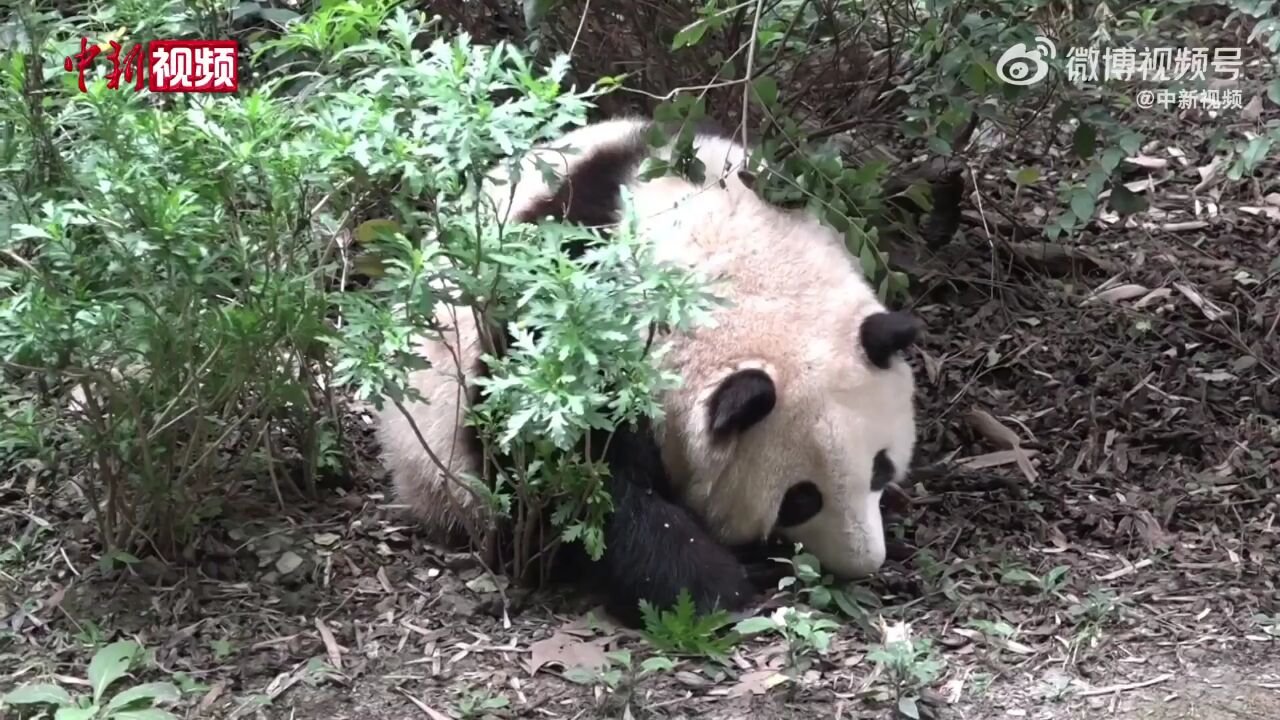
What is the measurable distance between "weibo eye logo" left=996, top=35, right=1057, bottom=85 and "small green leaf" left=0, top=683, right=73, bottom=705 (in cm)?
290

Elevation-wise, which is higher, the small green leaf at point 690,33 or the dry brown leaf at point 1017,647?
the small green leaf at point 690,33

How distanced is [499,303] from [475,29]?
2113mm

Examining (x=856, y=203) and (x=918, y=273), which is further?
(x=918, y=273)

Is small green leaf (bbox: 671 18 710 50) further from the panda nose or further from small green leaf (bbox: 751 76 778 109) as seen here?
the panda nose

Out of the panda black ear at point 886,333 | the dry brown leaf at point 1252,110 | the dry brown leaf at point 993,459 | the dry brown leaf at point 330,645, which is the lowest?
the dry brown leaf at point 330,645

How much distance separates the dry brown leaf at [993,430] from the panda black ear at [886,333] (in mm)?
947

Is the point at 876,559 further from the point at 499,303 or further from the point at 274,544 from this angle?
the point at 274,544

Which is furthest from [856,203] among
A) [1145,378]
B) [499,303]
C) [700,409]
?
[1145,378]

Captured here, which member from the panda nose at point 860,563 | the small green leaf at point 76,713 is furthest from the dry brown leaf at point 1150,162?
the small green leaf at point 76,713

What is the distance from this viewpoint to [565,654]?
308cm

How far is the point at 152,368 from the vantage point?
2.94 meters

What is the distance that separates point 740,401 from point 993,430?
1.41 meters

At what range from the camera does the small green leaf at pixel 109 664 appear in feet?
9.13

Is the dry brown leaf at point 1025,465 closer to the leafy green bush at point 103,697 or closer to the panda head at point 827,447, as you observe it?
the panda head at point 827,447
